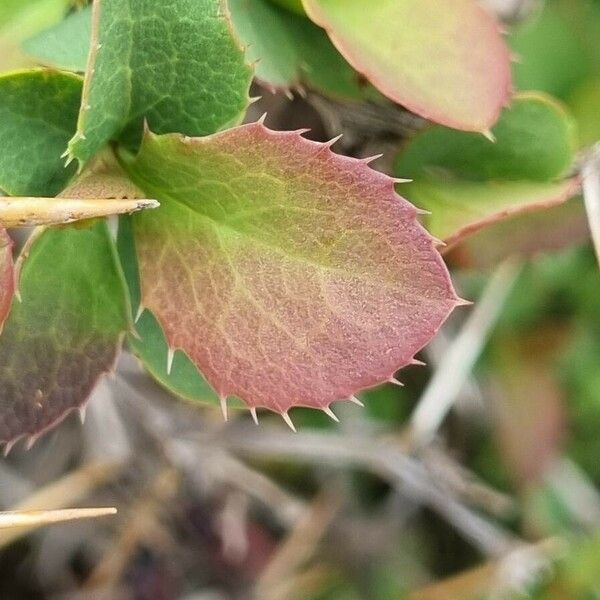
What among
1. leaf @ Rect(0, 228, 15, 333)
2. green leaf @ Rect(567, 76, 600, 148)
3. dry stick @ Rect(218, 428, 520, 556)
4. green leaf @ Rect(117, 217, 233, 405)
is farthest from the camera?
dry stick @ Rect(218, 428, 520, 556)

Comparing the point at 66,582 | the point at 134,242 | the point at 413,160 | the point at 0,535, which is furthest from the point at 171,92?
the point at 66,582

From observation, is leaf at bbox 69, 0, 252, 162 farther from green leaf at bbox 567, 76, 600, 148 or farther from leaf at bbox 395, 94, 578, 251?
green leaf at bbox 567, 76, 600, 148

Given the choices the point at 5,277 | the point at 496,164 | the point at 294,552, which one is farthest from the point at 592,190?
the point at 294,552

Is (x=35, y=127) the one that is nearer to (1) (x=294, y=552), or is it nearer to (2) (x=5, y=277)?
(2) (x=5, y=277)

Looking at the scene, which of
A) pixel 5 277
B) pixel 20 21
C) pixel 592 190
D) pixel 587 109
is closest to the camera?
pixel 5 277

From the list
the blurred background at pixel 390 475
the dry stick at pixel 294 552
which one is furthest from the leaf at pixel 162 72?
the dry stick at pixel 294 552

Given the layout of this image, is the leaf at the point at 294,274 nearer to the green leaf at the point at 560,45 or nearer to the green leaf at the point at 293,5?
the green leaf at the point at 293,5

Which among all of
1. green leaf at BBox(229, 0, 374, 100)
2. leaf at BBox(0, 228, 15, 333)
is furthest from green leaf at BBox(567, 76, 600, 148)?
leaf at BBox(0, 228, 15, 333)
